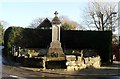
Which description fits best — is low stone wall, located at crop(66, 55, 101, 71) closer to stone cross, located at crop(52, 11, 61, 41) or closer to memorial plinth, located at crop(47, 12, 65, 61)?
memorial plinth, located at crop(47, 12, 65, 61)

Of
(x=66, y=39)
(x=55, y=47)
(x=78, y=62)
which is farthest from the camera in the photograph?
(x=66, y=39)

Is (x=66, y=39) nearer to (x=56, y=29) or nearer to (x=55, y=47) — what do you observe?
(x=56, y=29)

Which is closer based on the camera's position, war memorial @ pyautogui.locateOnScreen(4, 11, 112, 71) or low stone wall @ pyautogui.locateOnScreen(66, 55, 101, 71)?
low stone wall @ pyautogui.locateOnScreen(66, 55, 101, 71)

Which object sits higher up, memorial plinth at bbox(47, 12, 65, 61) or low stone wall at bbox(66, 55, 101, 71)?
memorial plinth at bbox(47, 12, 65, 61)

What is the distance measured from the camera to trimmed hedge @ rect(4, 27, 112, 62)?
28469 mm

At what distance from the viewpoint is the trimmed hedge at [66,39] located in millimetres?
28469

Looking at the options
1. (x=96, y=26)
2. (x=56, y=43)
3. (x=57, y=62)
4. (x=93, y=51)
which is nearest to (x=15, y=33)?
(x=56, y=43)

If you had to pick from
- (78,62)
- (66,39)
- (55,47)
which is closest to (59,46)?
(55,47)

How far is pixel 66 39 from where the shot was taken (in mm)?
31031

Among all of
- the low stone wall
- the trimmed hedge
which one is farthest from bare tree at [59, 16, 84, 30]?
the low stone wall

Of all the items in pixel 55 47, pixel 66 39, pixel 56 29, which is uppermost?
pixel 56 29

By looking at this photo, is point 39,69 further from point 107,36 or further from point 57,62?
point 107,36

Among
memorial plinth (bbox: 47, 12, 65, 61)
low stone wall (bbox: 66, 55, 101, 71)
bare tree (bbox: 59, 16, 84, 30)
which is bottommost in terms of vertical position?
low stone wall (bbox: 66, 55, 101, 71)

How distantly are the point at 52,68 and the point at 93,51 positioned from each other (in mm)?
9031
